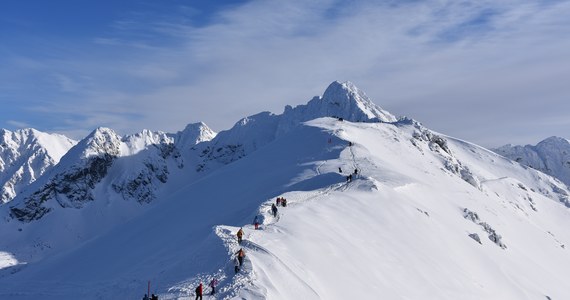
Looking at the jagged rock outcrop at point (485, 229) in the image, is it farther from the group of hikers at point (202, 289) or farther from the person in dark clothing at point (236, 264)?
the group of hikers at point (202, 289)

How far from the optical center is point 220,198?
63.5 metres

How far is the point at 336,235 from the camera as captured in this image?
109ft

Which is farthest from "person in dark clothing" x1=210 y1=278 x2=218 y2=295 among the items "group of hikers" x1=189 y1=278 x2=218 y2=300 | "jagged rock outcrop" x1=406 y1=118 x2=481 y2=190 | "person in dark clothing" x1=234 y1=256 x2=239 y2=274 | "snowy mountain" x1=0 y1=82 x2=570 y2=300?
"jagged rock outcrop" x1=406 y1=118 x2=481 y2=190

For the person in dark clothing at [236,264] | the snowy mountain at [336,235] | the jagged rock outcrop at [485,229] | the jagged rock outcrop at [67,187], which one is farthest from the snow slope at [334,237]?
the jagged rock outcrop at [67,187]

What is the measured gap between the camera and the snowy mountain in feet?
87.9

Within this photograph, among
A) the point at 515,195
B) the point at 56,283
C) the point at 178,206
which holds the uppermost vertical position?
the point at 178,206

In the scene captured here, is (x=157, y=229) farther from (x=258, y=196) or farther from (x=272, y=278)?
(x=272, y=278)

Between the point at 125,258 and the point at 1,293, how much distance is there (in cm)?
1616

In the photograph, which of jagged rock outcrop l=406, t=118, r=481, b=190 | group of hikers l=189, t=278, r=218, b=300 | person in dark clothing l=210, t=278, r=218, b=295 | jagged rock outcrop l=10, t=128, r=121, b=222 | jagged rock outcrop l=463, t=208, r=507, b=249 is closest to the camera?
group of hikers l=189, t=278, r=218, b=300

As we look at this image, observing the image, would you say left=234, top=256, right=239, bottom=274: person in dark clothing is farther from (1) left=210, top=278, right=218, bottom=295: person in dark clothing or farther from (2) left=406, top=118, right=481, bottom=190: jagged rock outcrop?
(2) left=406, top=118, right=481, bottom=190: jagged rock outcrop

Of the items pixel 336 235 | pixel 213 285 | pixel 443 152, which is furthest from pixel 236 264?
pixel 443 152

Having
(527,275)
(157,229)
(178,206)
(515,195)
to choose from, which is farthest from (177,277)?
(515,195)

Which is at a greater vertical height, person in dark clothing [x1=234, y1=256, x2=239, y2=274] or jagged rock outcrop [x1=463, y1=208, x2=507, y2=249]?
person in dark clothing [x1=234, y1=256, x2=239, y2=274]

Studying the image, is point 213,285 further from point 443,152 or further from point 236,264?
point 443,152
